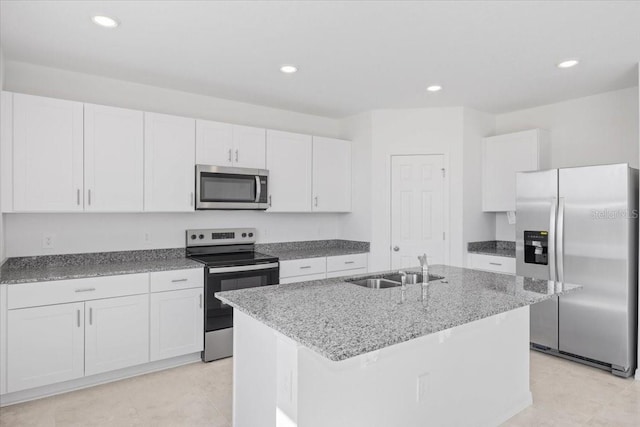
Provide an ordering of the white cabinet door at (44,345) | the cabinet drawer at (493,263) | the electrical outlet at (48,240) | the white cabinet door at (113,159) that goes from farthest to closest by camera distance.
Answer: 1. the cabinet drawer at (493,263)
2. the electrical outlet at (48,240)
3. the white cabinet door at (113,159)
4. the white cabinet door at (44,345)

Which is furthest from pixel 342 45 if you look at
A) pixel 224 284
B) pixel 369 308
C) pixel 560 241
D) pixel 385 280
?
pixel 560 241

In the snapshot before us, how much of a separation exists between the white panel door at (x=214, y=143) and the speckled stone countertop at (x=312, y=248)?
1101 millimetres

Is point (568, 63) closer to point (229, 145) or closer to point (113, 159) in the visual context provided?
point (229, 145)

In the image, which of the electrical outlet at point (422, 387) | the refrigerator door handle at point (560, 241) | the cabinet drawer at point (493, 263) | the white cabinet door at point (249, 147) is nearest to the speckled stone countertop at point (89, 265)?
the white cabinet door at point (249, 147)

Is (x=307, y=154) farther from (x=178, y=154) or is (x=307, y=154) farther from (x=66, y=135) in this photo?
(x=66, y=135)

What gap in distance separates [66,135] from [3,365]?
66.7 inches

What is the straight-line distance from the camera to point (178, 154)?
140 inches

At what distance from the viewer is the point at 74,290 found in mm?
2877

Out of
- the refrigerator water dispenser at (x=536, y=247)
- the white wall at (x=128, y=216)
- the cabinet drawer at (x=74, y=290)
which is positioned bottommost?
the cabinet drawer at (x=74, y=290)

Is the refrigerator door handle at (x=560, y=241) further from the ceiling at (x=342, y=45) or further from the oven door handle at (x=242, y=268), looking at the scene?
the oven door handle at (x=242, y=268)

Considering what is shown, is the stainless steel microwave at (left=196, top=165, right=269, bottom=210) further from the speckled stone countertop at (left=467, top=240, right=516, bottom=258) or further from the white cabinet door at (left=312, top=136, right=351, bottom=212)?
the speckled stone countertop at (left=467, top=240, right=516, bottom=258)

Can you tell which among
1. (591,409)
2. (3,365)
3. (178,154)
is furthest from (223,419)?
(591,409)

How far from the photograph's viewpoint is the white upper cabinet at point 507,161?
4.14 metres

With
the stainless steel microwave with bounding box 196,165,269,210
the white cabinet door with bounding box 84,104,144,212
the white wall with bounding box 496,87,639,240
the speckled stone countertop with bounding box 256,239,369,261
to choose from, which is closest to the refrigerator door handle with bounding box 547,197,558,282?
the white wall with bounding box 496,87,639,240
